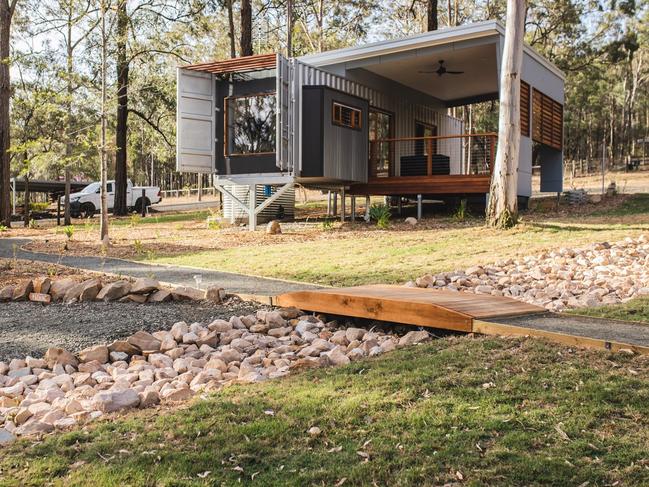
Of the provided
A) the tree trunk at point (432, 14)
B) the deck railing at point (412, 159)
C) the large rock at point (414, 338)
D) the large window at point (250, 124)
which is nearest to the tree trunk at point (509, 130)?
the deck railing at point (412, 159)

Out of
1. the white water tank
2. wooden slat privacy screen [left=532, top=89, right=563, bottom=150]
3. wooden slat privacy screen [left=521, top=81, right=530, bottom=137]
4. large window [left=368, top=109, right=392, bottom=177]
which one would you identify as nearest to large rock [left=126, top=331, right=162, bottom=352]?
the white water tank

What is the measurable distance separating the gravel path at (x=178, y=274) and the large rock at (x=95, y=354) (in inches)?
90.2

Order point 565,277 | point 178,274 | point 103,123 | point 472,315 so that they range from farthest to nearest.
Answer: point 103,123 → point 178,274 → point 565,277 → point 472,315

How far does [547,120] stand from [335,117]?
710cm

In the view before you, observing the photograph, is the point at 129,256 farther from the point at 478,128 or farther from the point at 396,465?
the point at 478,128

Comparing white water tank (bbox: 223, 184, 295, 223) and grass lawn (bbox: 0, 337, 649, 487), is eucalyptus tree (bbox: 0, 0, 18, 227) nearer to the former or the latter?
white water tank (bbox: 223, 184, 295, 223)

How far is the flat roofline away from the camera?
1436 centimetres

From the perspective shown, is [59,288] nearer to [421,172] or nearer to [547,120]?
[421,172]

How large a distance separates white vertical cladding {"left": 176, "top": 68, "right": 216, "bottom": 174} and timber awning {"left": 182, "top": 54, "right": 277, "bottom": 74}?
0.34 m

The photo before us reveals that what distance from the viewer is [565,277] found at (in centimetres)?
796

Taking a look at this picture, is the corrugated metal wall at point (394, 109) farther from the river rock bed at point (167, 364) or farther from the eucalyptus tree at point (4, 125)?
the eucalyptus tree at point (4, 125)

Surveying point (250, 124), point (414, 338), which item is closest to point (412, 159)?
point (250, 124)

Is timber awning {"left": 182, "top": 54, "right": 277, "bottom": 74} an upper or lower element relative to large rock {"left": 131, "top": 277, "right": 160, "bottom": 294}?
upper

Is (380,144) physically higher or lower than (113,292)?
higher
